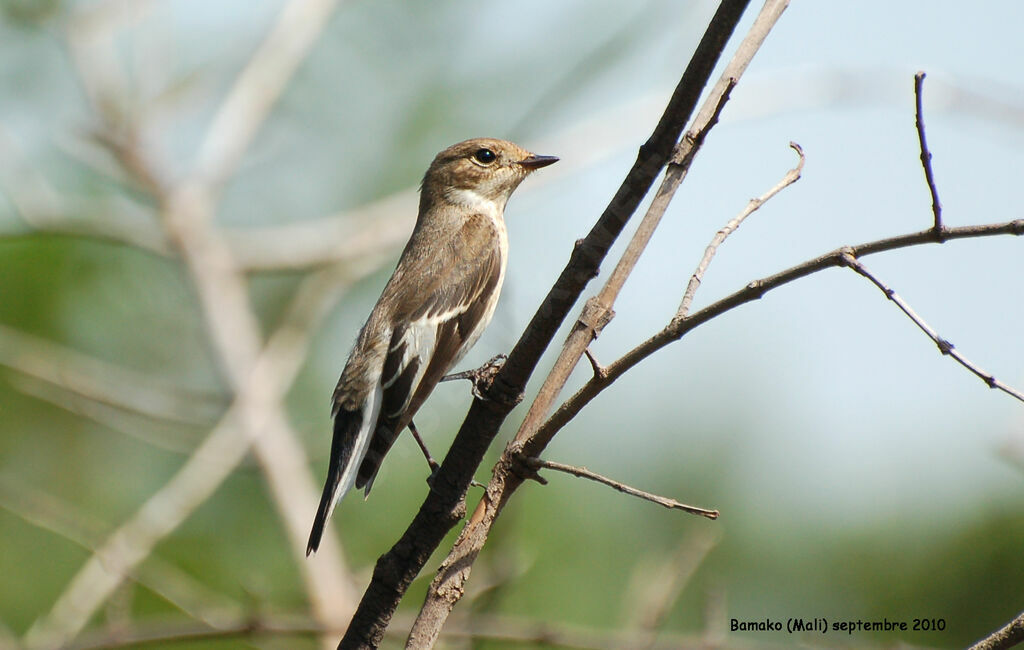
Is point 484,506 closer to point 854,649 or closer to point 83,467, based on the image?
point 854,649

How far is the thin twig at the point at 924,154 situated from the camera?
7.18 ft

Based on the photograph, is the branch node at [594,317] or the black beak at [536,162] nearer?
the branch node at [594,317]

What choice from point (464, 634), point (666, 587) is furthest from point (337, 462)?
point (666, 587)

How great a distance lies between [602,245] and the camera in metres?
2.52

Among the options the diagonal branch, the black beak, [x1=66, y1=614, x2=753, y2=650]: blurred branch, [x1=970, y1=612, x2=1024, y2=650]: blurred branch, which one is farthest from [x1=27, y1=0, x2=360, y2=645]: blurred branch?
[x1=970, y1=612, x2=1024, y2=650]: blurred branch

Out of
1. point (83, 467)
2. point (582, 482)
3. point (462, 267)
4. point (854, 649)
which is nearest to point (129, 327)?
point (83, 467)

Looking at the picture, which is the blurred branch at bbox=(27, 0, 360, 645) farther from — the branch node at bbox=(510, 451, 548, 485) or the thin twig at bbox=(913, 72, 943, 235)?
the thin twig at bbox=(913, 72, 943, 235)

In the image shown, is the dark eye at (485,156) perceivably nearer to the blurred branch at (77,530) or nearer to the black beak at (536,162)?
the black beak at (536,162)

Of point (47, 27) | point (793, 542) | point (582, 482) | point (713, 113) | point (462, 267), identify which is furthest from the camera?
point (47, 27)

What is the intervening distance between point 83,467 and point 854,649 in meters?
7.91

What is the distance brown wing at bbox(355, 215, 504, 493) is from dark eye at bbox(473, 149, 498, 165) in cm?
50

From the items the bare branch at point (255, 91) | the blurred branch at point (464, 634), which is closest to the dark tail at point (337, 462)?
the blurred branch at point (464, 634)

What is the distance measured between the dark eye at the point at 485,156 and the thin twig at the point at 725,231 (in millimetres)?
2933

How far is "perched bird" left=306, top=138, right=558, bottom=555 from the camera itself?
169 inches
